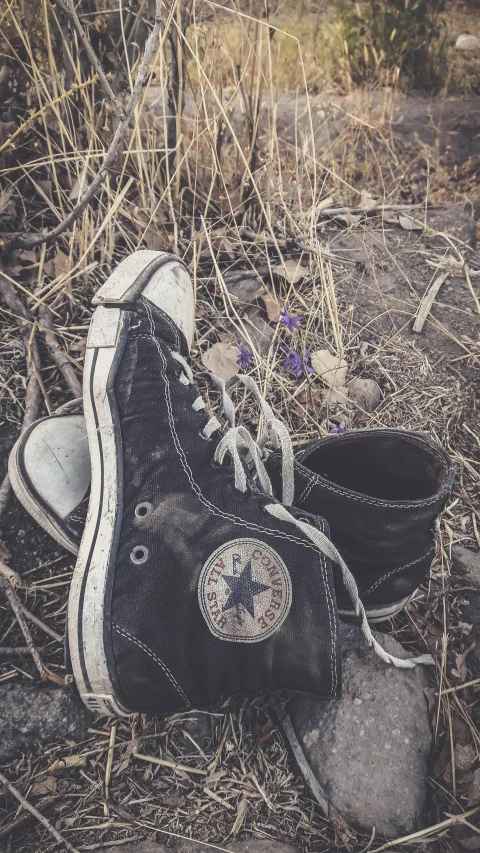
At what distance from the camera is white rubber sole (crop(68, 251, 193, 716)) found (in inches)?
46.9

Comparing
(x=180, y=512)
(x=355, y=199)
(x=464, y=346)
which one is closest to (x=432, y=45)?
(x=355, y=199)

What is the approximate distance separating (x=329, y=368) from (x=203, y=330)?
480mm

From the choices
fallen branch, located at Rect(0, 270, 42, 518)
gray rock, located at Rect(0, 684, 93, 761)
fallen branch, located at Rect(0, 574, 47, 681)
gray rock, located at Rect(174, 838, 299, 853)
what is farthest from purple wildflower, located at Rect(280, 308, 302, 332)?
gray rock, located at Rect(174, 838, 299, 853)

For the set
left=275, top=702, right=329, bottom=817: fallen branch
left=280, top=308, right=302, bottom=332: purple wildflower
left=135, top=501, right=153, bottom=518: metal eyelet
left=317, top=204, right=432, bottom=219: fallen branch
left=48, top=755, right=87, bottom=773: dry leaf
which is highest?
left=317, top=204, right=432, bottom=219: fallen branch

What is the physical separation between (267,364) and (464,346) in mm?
800

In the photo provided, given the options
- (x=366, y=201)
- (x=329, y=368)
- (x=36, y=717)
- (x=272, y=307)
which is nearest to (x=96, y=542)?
(x=36, y=717)

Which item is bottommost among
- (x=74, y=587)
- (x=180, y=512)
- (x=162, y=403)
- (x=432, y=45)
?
(x=74, y=587)

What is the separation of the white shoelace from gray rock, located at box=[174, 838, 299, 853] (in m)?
0.44

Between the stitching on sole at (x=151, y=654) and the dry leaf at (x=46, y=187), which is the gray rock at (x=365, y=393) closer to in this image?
the stitching on sole at (x=151, y=654)

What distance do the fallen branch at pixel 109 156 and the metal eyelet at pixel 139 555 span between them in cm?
104

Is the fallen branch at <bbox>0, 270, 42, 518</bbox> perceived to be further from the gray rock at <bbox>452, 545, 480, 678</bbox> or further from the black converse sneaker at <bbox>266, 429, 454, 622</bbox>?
the gray rock at <bbox>452, 545, 480, 678</bbox>

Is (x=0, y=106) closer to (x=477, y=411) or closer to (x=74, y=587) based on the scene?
(x=74, y=587)

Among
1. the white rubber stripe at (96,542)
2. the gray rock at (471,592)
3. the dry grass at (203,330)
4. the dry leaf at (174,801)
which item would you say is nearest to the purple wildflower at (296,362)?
the dry grass at (203,330)

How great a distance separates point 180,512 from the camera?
133 cm
